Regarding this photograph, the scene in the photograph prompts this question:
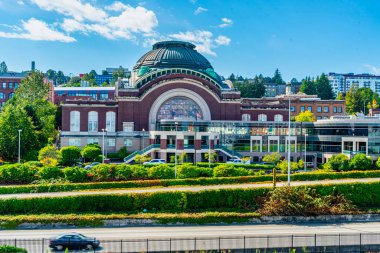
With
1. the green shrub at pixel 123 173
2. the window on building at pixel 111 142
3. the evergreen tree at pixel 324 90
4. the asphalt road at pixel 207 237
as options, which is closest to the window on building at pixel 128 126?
the window on building at pixel 111 142

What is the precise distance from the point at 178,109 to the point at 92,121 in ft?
46.8

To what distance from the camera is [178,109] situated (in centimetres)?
7256

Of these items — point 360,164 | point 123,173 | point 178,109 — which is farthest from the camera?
point 178,109

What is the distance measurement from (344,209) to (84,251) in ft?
68.5

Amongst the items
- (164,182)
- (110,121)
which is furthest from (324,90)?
(164,182)

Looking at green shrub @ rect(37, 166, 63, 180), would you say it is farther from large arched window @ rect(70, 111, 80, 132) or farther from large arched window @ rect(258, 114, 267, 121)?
large arched window @ rect(258, 114, 267, 121)

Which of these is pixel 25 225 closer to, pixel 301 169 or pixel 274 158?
pixel 274 158

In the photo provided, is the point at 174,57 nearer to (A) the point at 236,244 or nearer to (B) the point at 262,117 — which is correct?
(B) the point at 262,117

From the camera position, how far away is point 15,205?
33812 mm

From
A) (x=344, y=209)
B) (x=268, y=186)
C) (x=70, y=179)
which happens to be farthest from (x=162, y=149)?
(x=344, y=209)

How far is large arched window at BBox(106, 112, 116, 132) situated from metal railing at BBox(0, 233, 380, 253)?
4636 centimetres

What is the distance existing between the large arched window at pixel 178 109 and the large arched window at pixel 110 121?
7.57 m

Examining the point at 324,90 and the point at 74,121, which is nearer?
the point at 74,121

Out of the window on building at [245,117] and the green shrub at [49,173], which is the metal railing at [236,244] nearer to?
the green shrub at [49,173]
